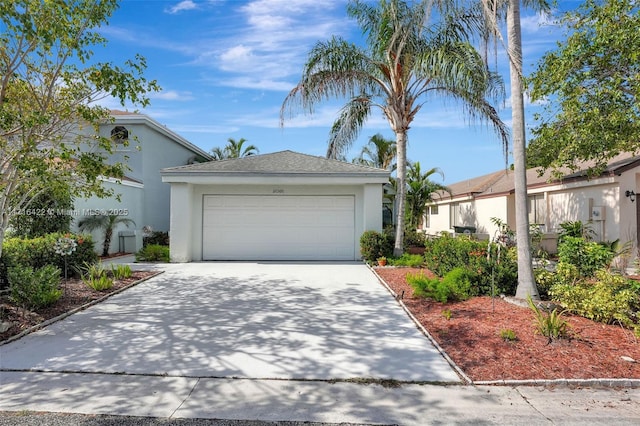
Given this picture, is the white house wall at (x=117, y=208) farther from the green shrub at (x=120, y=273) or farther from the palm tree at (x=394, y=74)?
the palm tree at (x=394, y=74)

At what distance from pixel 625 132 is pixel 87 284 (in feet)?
36.4

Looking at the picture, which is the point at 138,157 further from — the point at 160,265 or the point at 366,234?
the point at 366,234

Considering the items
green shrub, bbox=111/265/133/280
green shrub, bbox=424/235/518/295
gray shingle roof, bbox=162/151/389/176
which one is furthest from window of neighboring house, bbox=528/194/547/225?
green shrub, bbox=111/265/133/280

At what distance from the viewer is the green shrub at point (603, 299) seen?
17.8ft

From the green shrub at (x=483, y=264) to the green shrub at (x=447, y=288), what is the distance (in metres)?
0.26

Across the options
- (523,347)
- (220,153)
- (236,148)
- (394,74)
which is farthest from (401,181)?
(220,153)

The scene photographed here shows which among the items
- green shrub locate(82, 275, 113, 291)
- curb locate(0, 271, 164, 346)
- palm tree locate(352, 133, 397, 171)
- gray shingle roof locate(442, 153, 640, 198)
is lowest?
curb locate(0, 271, 164, 346)

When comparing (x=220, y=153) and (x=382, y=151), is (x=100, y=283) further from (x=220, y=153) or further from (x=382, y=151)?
(x=220, y=153)

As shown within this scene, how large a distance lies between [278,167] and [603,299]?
9.44 metres

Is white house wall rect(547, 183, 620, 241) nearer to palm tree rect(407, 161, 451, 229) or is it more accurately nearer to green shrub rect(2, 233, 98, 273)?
palm tree rect(407, 161, 451, 229)

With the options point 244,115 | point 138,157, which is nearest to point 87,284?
point 244,115

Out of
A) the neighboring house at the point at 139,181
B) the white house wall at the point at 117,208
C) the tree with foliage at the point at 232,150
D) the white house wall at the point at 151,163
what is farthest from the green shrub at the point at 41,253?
the tree with foliage at the point at 232,150

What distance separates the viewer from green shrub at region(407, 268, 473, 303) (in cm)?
689

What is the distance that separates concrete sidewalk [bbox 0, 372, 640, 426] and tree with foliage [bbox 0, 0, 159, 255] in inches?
118
